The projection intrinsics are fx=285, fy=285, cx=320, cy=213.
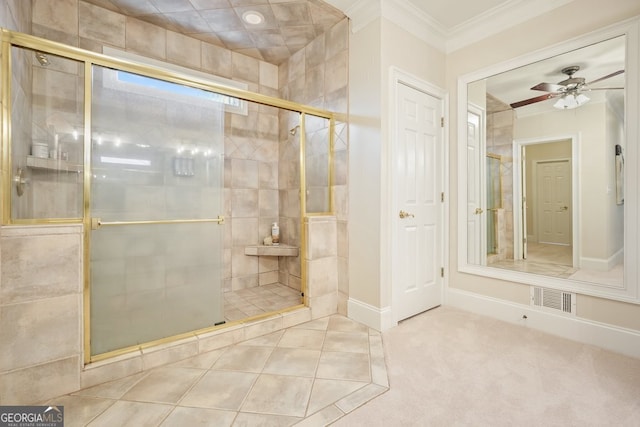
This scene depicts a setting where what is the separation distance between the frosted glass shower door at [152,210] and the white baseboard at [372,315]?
3.77 ft

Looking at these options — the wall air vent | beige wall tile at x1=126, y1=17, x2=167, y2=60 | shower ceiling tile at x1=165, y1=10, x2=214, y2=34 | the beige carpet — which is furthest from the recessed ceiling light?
the wall air vent

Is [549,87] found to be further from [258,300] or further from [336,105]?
[258,300]

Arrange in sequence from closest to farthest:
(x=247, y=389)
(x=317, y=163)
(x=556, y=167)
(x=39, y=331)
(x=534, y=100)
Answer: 1. (x=39, y=331)
2. (x=247, y=389)
3. (x=556, y=167)
4. (x=534, y=100)
5. (x=317, y=163)

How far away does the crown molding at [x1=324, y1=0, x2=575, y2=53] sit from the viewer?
2357 millimetres

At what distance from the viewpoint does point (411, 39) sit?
103 inches

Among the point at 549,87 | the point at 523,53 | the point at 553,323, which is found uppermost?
the point at 523,53

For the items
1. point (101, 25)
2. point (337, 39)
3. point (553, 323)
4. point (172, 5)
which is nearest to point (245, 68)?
point (172, 5)

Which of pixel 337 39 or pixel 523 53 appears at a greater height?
pixel 337 39

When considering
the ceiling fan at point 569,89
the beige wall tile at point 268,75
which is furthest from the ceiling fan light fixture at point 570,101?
the beige wall tile at point 268,75

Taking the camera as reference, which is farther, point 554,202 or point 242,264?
point 242,264

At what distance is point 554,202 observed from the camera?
93.7 inches

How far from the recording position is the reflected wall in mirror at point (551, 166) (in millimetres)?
2074

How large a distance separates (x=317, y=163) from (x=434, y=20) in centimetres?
171

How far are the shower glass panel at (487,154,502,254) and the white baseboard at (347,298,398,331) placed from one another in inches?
47.7
